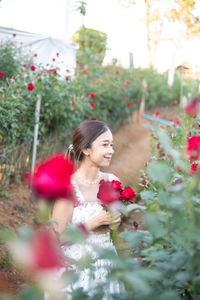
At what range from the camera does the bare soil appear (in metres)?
2.83

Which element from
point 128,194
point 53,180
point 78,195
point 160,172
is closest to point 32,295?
point 53,180

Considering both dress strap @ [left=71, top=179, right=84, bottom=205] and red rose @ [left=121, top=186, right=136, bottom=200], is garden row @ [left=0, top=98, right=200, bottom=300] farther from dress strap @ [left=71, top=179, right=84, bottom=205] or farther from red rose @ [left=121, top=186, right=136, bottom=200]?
dress strap @ [left=71, top=179, right=84, bottom=205]

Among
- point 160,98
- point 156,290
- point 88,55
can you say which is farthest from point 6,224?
point 160,98

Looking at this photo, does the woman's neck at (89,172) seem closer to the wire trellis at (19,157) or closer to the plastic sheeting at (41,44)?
the wire trellis at (19,157)

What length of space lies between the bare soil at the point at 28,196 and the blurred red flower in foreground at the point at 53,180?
85 cm

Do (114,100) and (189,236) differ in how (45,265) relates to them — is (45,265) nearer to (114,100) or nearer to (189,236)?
(189,236)

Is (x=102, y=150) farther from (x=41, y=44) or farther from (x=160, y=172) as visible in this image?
(x=41, y=44)

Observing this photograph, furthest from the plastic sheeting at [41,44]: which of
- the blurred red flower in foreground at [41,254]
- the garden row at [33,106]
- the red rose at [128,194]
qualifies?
the blurred red flower in foreground at [41,254]

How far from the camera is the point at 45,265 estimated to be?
45cm

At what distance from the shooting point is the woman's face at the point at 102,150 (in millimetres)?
1690

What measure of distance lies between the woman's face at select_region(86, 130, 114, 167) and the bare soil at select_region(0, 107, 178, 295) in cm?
34

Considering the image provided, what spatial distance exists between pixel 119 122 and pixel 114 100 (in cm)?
71

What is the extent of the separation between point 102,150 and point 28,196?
2.98 metres

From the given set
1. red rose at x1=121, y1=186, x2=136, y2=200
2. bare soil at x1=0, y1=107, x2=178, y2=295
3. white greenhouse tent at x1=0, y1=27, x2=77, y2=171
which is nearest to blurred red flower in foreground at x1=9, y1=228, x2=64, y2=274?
red rose at x1=121, y1=186, x2=136, y2=200
